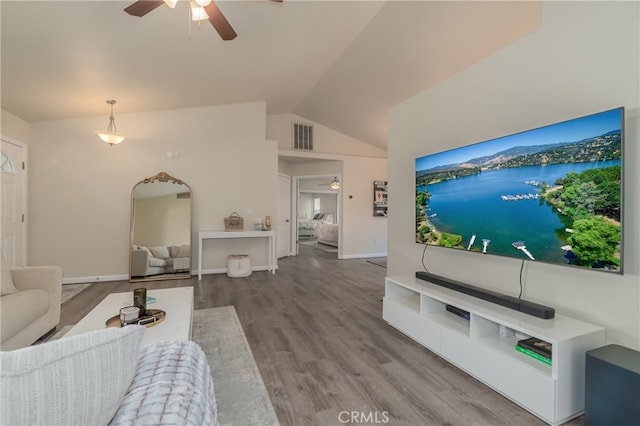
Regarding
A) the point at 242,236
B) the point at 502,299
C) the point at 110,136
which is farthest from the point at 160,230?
the point at 502,299

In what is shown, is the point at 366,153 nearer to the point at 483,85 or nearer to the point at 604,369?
the point at 483,85

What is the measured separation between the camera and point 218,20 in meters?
2.21

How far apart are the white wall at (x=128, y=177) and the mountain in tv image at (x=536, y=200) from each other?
12.1 ft

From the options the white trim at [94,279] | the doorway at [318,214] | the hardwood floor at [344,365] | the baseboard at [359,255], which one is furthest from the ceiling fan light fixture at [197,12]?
the baseboard at [359,255]

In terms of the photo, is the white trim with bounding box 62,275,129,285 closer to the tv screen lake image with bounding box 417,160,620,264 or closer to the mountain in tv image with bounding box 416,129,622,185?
the tv screen lake image with bounding box 417,160,620,264

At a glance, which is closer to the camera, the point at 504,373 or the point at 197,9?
the point at 504,373

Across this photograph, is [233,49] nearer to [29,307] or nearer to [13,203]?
[29,307]

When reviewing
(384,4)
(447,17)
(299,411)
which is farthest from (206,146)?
(299,411)

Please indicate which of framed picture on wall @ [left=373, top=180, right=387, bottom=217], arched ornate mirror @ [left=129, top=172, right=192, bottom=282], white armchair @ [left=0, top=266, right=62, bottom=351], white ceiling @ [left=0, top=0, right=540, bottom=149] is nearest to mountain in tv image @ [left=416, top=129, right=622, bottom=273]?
white ceiling @ [left=0, top=0, right=540, bottom=149]

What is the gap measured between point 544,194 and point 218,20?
262 centimetres

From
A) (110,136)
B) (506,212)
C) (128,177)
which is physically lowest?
(506,212)

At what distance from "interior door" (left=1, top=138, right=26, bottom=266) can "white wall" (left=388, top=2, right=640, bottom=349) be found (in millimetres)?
5403

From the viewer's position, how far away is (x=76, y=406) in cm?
61

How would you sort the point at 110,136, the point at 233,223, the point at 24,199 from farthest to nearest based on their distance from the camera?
the point at 233,223 → the point at 24,199 → the point at 110,136
